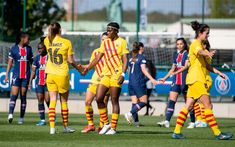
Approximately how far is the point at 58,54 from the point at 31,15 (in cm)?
2416

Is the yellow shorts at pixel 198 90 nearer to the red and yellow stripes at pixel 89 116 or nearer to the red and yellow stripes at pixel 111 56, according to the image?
the red and yellow stripes at pixel 111 56

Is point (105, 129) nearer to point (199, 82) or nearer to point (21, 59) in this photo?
point (199, 82)

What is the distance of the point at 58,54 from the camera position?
19.4 m

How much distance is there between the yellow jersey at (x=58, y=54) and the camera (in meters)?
19.3

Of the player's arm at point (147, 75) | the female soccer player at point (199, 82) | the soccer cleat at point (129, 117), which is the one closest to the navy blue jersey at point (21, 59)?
the soccer cleat at point (129, 117)

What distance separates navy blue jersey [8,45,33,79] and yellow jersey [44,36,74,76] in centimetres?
437

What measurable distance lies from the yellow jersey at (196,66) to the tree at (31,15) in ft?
50.1

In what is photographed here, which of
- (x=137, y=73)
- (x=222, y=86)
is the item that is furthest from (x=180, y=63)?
(x=222, y=86)

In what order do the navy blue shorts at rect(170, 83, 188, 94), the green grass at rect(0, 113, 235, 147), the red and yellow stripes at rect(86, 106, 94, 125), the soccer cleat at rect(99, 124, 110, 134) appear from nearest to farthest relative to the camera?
the green grass at rect(0, 113, 235, 147)
the soccer cleat at rect(99, 124, 110, 134)
the red and yellow stripes at rect(86, 106, 94, 125)
the navy blue shorts at rect(170, 83, 188, 94)

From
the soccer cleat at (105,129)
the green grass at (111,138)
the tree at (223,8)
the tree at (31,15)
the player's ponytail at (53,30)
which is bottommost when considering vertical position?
the green grass at (111,138)

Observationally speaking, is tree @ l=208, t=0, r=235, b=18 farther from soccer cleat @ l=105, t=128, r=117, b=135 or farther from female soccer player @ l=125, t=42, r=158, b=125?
soccer cleat @ l=105, t=128, r=117, b=135

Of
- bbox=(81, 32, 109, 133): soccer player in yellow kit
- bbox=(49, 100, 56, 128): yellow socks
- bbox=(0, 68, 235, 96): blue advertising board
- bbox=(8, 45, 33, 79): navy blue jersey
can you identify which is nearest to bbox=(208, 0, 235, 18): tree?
bbox=(0, 68, 235, 96): blue advertising board

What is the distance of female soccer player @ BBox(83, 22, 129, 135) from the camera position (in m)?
19.3

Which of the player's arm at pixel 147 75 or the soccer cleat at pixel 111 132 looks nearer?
the soccer cleat at pixel 111 132
